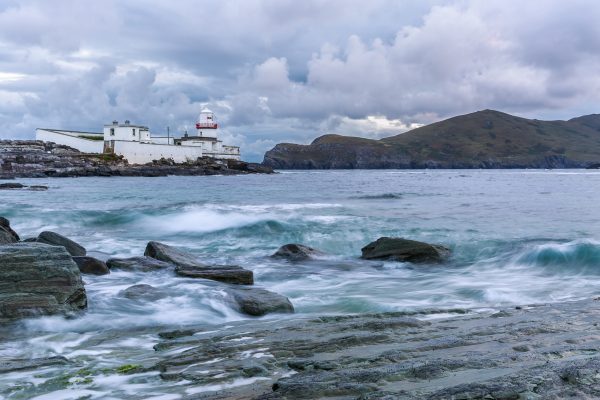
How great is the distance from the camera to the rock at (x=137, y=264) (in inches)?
470

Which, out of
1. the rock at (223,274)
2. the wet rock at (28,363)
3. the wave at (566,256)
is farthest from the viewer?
the wave at (566,256)

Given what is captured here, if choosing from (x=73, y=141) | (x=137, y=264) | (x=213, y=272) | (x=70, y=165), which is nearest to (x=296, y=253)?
(x=213, y=272)

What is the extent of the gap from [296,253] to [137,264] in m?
4.25

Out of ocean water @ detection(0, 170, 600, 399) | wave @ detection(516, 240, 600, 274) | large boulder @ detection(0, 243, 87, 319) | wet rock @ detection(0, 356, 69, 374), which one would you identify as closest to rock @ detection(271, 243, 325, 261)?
ocean water @ detection(0, 170, 600, 399)

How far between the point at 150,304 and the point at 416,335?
4450 millimetres

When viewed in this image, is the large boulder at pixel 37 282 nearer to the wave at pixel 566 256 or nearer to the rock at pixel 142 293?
the rock at pixel 142 293

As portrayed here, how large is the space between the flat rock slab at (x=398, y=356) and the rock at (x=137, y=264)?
4534 millimetres

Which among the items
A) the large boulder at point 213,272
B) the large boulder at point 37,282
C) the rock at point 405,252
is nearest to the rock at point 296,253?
the rock at point 405,252

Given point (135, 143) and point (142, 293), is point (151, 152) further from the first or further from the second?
point (142, 293)

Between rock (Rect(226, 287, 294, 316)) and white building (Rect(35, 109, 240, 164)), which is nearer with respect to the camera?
rock (Rect(226, 287, 294, 316))

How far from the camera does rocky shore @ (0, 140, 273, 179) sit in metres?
71.1

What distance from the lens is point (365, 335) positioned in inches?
251

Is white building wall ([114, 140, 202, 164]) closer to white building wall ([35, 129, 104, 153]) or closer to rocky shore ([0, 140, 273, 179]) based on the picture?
rocky shore ([0, 140, 273, 179])

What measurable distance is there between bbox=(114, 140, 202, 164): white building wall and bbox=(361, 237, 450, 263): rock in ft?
249
